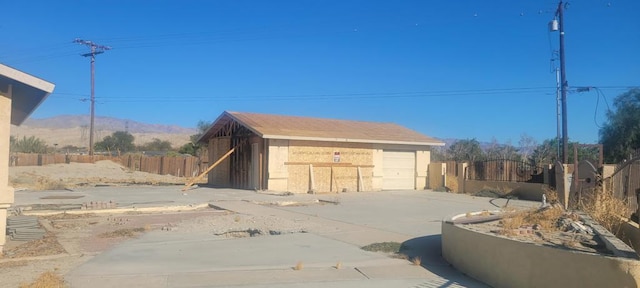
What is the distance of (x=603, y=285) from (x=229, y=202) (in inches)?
659

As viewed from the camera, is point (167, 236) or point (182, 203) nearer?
point (167, 236)

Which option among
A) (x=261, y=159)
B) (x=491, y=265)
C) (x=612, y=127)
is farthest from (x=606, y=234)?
(x=612, y=127)

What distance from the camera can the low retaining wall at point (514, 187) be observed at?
26594 mm

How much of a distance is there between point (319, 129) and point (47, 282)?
2470 centimetres

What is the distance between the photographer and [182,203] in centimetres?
2112

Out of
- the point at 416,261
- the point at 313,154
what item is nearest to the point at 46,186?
the point at 313,154

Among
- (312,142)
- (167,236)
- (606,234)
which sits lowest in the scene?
(167,236)

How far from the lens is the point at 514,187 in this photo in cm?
2833

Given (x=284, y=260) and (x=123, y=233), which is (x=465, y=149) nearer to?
(x=123, y=233)

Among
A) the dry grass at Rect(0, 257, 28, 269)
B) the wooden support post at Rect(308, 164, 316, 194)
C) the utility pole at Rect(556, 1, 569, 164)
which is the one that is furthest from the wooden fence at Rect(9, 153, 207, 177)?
the dry grass at Rect(0, 257, 28, 269)

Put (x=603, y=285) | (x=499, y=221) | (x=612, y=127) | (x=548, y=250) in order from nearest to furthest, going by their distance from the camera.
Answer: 1. (x=603, y=285)
2. (x=548, y=250)
3. (x=499, y=221)
4. (x=612, y=127)

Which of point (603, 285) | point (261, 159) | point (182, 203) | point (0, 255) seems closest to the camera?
point (603, 285)

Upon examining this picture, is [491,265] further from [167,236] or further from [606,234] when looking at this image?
[167,236]

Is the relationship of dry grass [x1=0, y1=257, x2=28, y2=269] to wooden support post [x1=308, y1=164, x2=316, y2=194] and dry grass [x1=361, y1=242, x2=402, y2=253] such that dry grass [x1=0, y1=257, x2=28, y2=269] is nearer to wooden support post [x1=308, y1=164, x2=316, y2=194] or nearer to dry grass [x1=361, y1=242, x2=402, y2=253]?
dry grass [x1=361, y1=242, x2=402, y2=253]
